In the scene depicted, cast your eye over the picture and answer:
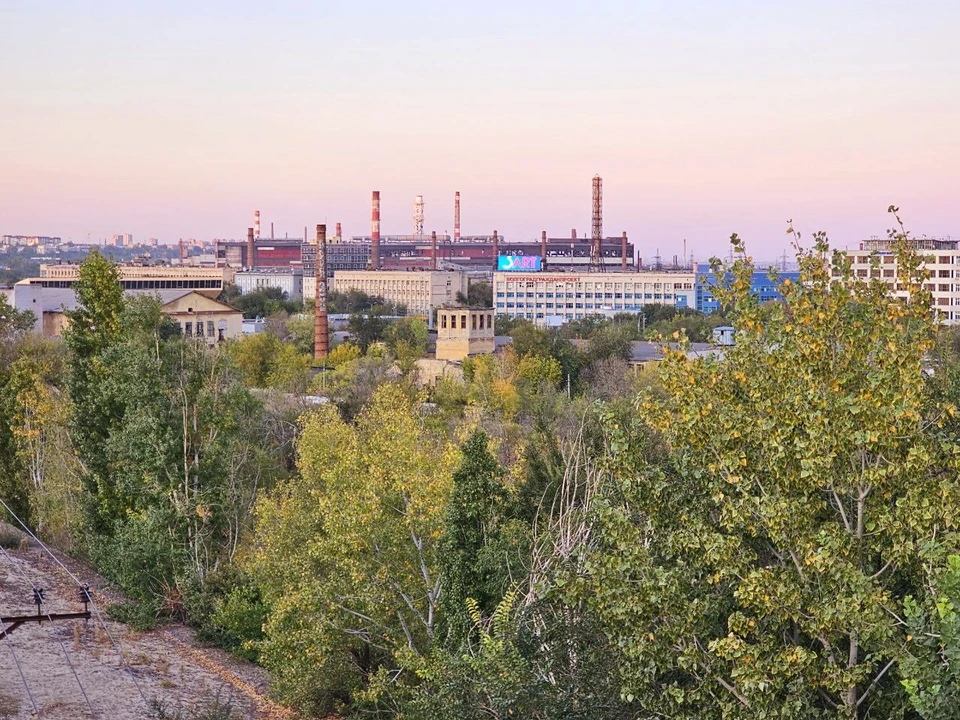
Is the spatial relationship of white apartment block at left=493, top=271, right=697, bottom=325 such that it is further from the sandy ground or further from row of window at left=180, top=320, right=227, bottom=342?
the sandy ground

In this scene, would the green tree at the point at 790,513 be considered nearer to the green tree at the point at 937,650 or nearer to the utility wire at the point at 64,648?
the green tree at the point at 937,650

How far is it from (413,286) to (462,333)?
62.7 m

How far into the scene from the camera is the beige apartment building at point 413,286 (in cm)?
11850

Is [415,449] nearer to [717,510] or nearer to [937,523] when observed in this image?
[717,510]

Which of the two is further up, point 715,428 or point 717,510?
point 715,428

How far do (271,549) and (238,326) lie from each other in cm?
4517

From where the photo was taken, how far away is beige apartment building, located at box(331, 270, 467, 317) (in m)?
118

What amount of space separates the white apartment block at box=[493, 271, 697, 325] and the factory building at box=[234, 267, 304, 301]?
94.8 ft

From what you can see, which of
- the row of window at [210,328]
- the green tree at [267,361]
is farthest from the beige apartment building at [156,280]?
the green tree at [267,361]

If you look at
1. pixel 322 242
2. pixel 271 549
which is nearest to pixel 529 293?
pixel 322 242

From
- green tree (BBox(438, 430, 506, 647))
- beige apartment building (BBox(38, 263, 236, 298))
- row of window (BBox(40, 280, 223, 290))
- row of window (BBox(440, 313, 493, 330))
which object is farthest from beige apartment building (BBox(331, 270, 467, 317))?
green tree (BBox(438, 430, 506, 647))

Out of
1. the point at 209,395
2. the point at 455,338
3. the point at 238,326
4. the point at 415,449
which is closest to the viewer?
the point at 415,449

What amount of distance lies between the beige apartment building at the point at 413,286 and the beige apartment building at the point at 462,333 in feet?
184

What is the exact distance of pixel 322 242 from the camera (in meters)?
70.4
